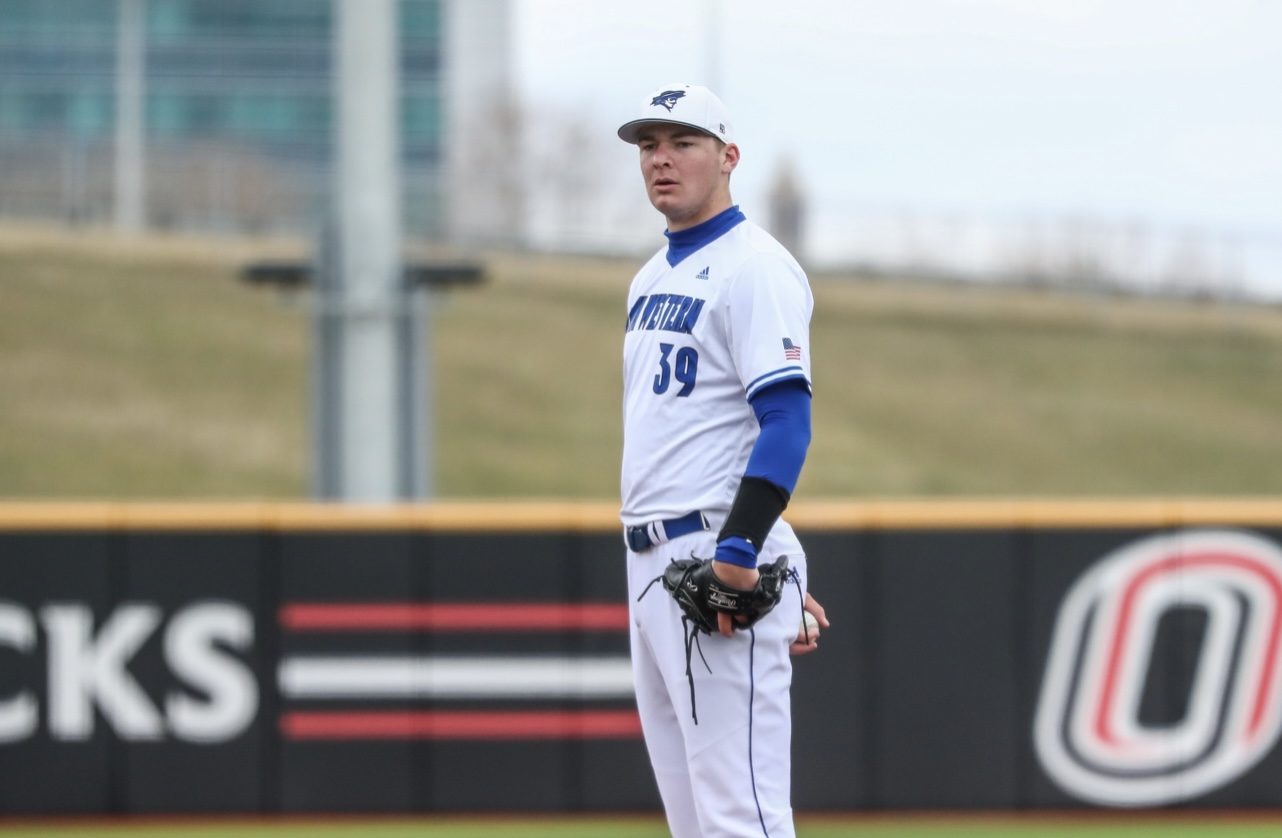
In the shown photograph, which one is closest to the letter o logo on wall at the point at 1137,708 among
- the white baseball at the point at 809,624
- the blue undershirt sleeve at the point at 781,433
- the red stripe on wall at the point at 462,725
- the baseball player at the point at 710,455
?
the red stripe on wall at the point at 462,725

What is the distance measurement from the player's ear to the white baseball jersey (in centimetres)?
12

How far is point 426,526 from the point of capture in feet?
19.8

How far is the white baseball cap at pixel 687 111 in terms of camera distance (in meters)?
3.21

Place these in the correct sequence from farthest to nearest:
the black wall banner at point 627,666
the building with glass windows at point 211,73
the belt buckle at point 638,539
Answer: the building with glass windows at point 211,73
the black wall banner at point 627,666
the belt buckle at point 638,539

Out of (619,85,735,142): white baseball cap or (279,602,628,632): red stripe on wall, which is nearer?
(619,85,735,142): white baseball cap

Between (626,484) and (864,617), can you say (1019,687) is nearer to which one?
(864,617)

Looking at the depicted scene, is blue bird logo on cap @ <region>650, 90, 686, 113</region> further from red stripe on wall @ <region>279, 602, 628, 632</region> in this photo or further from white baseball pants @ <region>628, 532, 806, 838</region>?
red stripe on wall @ <region>279, 602, 628, 632</region>

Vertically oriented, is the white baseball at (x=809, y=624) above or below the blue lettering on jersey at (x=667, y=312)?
below

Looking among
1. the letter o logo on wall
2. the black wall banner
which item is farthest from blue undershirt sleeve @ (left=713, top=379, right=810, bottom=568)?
the letter o logo on wall

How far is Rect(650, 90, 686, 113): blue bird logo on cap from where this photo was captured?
3.22 metres

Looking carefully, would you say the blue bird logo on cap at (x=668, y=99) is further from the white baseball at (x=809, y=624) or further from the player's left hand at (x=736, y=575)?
the white baseball at (x=809, y=624)

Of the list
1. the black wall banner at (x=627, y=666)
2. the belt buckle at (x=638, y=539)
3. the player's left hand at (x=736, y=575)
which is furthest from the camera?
the black wall banner at (x=627, y=666)

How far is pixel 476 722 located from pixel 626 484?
2.96 meters

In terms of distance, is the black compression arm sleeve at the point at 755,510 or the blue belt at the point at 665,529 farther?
the blue belt at the point at 665,529
